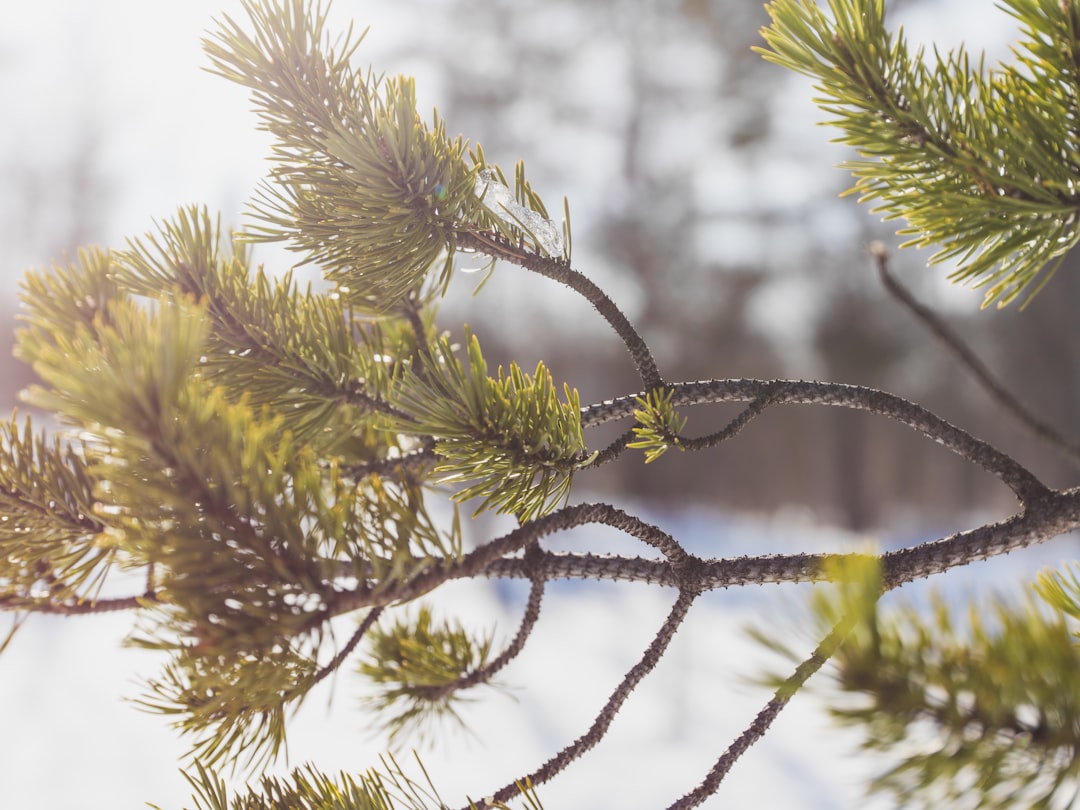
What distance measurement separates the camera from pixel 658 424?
1.04 feet

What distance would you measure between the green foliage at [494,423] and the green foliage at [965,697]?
0.16 meters

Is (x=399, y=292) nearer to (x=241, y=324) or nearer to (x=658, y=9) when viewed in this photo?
(x=241, y=324)

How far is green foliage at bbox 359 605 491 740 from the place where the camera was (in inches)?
18.0

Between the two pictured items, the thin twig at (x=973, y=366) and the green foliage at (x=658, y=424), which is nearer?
the green foliage at (x=658, y=424)

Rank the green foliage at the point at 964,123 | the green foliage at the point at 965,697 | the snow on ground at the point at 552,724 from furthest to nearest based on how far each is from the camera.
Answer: the snow on ground at the point at 552,724
the green foliage at the point at 964,123
the green foliage at the point at 965,697

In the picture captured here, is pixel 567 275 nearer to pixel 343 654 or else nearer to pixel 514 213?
pixel 514 213

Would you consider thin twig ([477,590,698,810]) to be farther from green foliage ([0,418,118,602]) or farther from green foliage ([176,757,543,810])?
green foliage ([0,418,118,602])

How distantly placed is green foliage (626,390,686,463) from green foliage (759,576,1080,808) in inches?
6.1

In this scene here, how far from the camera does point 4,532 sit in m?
0.29

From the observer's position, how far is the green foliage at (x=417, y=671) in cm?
46

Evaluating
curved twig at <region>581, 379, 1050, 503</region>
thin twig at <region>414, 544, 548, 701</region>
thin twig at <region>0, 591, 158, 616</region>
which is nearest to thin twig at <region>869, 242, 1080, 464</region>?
curved twig at <region>581, 379, 1050, 503</region>

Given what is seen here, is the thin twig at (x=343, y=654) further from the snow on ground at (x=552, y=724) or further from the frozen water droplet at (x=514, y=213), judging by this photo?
the snow on ground at (x=552, y=724)

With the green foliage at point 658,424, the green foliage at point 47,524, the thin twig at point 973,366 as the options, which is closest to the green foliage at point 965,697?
the green foliage at point 658,424

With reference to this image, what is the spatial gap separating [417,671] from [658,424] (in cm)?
24
